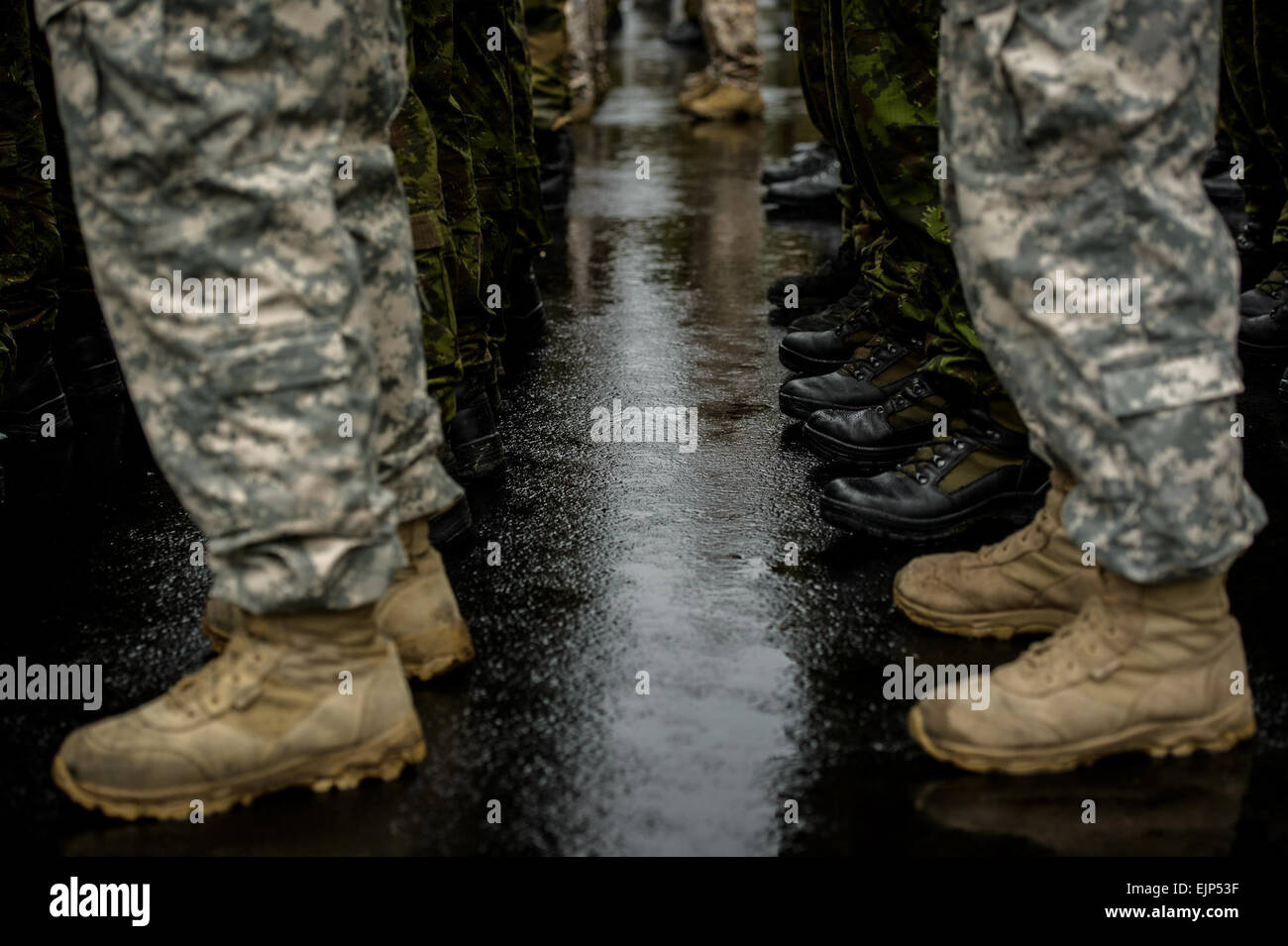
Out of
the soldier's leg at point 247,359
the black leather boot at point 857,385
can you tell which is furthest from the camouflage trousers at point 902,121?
the soldier's leg at point 247,359

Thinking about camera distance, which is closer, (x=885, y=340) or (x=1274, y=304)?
(x=885, y=340)

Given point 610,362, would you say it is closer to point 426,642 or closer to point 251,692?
point 426,642

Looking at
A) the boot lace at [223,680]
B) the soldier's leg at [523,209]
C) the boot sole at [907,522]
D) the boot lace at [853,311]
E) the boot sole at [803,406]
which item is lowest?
the boot sole at [907,522]

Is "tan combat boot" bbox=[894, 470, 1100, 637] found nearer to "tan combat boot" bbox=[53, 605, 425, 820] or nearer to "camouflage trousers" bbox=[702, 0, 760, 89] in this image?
"tan combat boot" bbox=[53, 605, 425, 820]

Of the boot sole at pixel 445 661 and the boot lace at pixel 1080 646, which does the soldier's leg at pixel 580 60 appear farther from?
the boot lace at pixel 1080 646

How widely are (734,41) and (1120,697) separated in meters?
7.05

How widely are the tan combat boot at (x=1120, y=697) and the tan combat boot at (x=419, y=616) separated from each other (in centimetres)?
71

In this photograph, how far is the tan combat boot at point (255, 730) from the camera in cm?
170

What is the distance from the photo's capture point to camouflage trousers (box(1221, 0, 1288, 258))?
10.7 ft

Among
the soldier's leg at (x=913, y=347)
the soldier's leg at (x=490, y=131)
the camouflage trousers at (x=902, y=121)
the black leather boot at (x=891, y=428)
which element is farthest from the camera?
the soldier's leg at (x=490, y=131)
